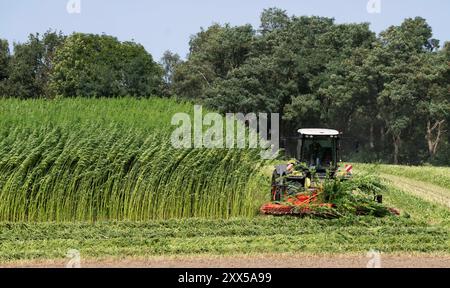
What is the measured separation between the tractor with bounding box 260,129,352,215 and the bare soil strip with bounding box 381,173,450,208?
4.63 m

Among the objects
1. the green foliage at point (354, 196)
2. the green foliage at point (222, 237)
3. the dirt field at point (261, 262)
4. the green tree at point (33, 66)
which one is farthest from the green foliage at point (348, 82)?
the dirt field at point (261, 262)

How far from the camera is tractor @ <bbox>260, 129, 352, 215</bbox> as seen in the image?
55.0 feet

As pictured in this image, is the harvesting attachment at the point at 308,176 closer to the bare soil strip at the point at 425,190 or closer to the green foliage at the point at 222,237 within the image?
the green foliage at the point at 222,237

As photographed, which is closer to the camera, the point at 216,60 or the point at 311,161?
the point at 311,161

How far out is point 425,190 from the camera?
27.9m

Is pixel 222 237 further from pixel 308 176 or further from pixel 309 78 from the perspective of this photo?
pixel 309 78

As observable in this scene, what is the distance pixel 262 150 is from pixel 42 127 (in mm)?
5482

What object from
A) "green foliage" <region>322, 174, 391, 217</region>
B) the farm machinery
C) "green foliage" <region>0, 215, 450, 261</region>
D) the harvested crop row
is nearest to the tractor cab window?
the farm machinery

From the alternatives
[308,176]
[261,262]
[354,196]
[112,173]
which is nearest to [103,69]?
[308,176]

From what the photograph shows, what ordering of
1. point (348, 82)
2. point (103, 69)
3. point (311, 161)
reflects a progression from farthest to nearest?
point (103, 69)
point (348, 82)
point (311, 161)

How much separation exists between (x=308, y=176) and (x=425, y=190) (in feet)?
35.5

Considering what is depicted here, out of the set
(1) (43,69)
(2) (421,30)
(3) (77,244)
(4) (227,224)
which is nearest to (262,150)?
(4) (227,224)

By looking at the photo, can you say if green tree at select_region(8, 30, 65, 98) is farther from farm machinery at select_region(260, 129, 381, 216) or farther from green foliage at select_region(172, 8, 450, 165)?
farm machinery at select_region(260, 129, 381, 216)

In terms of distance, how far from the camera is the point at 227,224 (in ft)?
51.2
